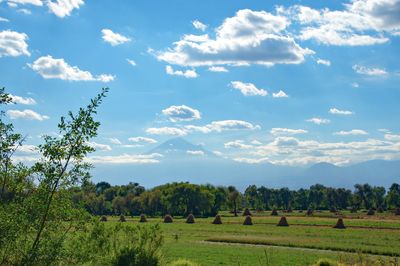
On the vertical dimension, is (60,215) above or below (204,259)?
above

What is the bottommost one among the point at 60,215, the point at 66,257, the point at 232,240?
the point at 232,240

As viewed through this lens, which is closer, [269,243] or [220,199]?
[269,243]

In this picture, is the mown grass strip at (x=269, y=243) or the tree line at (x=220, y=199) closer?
the mown grass strip at (x=269, y=243)

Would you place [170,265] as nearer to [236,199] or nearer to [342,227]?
[342,227]

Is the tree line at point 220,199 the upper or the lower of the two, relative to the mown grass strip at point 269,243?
upper

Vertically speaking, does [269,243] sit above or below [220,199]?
below

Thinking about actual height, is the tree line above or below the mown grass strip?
above

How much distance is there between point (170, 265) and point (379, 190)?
488ft

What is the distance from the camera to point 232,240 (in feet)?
160

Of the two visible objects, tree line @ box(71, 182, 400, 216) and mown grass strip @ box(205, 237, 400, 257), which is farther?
tree line @ box(71, 182, 400, 216)

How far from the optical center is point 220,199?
409 feet

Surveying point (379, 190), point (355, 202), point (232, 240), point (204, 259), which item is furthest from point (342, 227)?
point (379, 190)

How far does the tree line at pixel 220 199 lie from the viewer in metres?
117

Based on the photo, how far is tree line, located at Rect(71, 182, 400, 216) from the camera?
4611 inches
